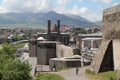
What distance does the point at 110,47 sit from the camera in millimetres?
28094

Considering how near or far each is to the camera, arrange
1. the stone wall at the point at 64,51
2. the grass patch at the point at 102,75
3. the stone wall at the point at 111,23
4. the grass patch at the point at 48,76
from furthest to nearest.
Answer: the stone wall at the point at 64,51
the grass patch at the point at 48,76
the stone wall at the point at 111,23
the grass patch at the point at 102,75

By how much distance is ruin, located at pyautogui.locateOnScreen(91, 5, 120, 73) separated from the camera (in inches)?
1062

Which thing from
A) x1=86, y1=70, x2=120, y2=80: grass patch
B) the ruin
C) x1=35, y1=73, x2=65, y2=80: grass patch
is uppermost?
the ruin

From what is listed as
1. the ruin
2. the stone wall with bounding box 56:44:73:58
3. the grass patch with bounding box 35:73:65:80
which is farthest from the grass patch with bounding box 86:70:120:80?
the stone wall with bounding box 56:44:73:58

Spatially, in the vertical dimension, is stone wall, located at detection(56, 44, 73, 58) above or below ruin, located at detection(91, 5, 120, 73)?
below

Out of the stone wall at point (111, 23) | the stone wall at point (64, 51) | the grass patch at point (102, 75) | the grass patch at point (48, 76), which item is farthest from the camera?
the stone wall at point (64, 51)

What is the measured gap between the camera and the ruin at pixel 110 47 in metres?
27.0

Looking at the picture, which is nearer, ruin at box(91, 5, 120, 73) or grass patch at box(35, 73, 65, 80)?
ruin at box(91, 5, 120, 73)

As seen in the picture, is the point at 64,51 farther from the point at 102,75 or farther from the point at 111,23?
the point at 102,75

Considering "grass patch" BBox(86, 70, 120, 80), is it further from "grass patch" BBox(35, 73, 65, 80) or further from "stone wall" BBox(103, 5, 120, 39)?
"stone wall" BBox(103, 5, 120, 39)

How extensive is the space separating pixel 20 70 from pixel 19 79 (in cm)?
92

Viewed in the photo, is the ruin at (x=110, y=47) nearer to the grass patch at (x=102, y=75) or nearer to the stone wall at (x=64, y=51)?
the grass patch at (x=102, y=75)

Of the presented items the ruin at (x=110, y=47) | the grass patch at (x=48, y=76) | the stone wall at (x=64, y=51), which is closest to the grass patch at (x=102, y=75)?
the ruin at (x=110, y=47)

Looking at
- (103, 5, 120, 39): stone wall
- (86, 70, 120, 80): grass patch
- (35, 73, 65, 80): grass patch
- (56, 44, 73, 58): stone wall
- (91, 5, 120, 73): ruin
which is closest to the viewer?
(86, 70, 120, 80): grass patch
